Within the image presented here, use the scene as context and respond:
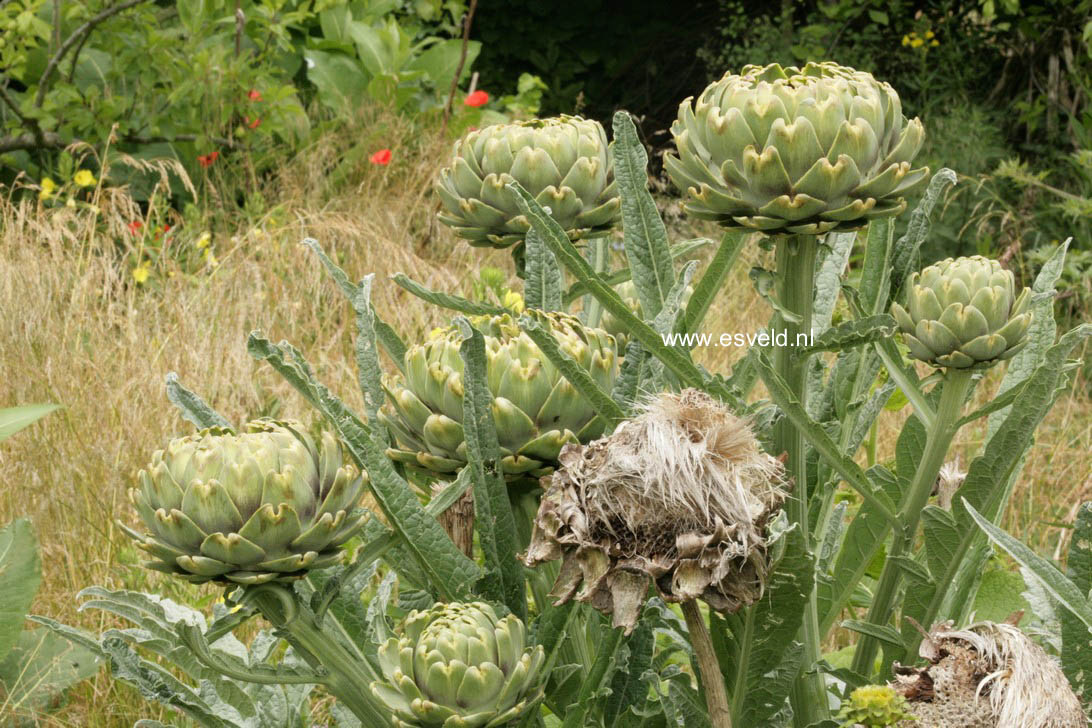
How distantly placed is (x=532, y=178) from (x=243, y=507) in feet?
1.51

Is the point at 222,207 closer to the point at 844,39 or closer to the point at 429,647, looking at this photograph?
the point at 844,39

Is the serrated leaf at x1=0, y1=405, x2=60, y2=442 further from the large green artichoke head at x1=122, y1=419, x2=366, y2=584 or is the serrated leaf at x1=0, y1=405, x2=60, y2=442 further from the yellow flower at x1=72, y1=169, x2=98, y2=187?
the yellow flower at x1=72, y1=169, x2=98, y2=187

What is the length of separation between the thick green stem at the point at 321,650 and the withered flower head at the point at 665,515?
19cm

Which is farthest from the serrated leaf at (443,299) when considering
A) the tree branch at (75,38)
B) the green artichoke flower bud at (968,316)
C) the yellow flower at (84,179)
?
the tree branch at (75,38)

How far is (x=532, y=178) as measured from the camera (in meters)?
1.13

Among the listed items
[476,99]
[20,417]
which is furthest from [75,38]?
[20,417]

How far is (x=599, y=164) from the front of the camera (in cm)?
116

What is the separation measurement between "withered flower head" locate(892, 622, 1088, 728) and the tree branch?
148 inches

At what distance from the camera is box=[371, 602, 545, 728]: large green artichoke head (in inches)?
32.1

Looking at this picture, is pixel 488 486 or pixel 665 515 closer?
pixel 665 515

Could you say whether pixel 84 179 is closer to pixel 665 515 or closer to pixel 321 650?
pixel 321 650

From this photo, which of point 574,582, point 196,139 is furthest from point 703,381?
point 196,139

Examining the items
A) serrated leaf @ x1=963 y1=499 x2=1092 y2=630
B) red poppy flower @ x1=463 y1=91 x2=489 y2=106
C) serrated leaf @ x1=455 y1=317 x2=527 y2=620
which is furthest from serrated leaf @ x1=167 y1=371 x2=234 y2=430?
red poppy flower @ x1=463 y1=91 x2=489 y2=106

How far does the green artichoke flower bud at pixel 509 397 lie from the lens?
0.94 m
